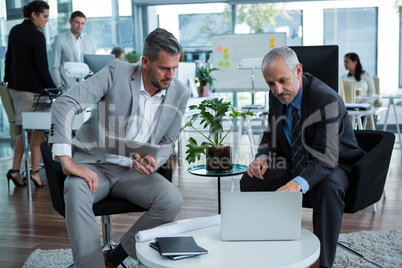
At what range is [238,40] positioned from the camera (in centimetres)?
638

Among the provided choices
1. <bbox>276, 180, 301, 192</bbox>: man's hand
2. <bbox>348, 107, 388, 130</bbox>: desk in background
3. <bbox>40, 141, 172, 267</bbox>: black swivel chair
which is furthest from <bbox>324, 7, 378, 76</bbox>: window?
<bbox>40, 141, 172, 267</bbox>: black swivel chair

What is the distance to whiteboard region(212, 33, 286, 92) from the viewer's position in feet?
20.7

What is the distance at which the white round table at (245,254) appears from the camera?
1505 mm

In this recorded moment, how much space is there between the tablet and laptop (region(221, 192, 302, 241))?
1.97ft

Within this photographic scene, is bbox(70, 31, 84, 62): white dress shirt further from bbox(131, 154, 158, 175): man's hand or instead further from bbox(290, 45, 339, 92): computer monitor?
bbox(131, 154, 158, 175): man's hand

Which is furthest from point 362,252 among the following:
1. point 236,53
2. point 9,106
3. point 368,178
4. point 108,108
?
point 236,53

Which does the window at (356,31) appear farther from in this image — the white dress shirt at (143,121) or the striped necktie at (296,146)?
the white dress shirt at (143,121)

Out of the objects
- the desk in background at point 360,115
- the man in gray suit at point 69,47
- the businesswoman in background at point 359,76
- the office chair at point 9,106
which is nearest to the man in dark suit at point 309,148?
the desk in background at point 360,115

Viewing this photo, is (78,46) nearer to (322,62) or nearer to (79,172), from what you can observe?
(322,62)

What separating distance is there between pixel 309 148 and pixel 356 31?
20.8ft

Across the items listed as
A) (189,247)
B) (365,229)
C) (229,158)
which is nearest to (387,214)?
(365,229)

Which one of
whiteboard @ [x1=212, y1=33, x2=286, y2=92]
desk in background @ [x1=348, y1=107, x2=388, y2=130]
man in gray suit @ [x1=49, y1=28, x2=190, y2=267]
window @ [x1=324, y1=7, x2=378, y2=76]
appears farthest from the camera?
window @ [x1=324, y1=7, x2=378, y2=76]

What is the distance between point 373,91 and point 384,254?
417 cm

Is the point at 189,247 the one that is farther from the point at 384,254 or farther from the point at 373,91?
the point at 373,91
